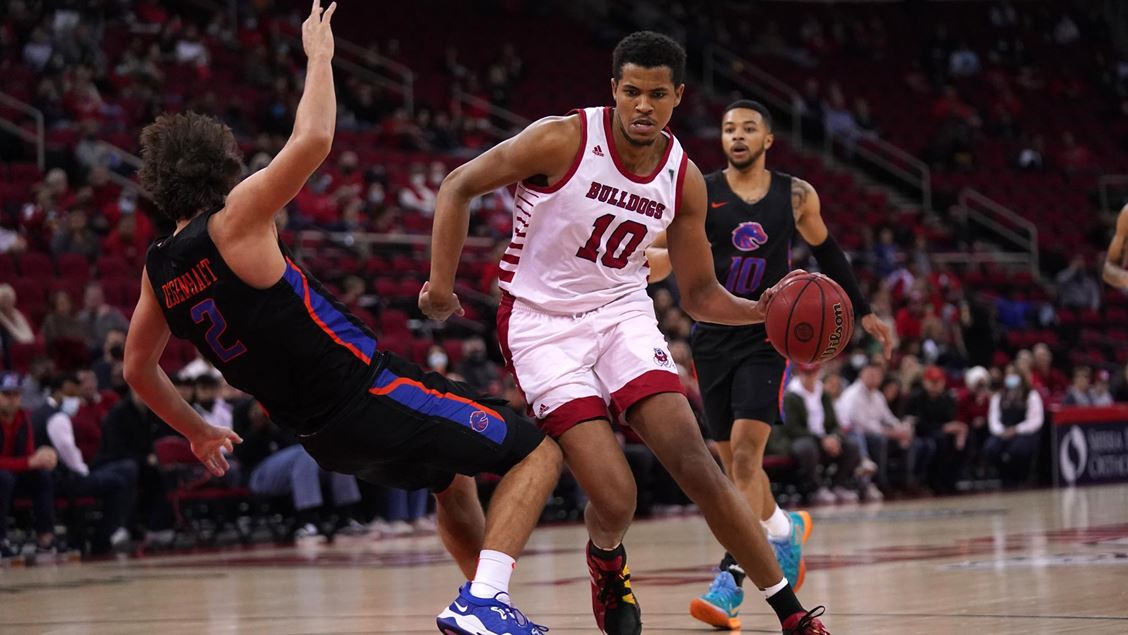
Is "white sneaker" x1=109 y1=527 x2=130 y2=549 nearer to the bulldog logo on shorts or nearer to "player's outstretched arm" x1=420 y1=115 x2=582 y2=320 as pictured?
"player's outstretched arm" x1=420 y1=115 x2=582 y2=320

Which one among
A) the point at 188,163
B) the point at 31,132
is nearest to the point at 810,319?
the point at 188,163

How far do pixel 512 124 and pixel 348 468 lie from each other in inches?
745

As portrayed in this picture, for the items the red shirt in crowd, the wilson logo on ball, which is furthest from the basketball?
the red shirt in crowd

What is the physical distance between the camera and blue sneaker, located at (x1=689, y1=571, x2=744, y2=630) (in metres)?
6.22

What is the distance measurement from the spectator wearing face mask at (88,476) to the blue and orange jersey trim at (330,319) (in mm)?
7671

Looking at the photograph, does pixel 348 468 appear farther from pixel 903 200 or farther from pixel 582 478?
pixel 903 200

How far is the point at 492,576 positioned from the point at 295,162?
1403mm

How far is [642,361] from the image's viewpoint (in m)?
5.39

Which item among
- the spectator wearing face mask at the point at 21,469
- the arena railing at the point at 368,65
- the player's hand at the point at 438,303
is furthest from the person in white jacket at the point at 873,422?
the player's hand at the point at 438,303

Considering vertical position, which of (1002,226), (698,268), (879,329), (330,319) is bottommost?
(330,319)

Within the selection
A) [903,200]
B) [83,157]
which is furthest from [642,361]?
[903,200]

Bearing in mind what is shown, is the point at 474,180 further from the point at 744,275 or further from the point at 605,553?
the point at 744,275

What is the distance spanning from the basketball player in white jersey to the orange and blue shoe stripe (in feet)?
1.22

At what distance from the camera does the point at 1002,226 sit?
89.5 ft
